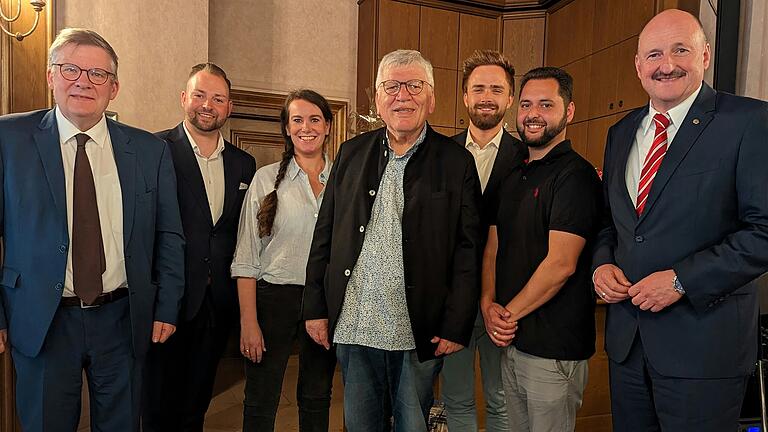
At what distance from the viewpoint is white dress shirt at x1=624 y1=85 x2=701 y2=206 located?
166cm

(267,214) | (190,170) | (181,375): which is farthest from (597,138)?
(181,375)

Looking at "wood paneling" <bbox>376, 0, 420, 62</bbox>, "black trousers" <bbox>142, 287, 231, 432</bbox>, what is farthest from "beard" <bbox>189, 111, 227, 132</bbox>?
"wood paneling" <bbox>376, 0, 420, 62</bbox>

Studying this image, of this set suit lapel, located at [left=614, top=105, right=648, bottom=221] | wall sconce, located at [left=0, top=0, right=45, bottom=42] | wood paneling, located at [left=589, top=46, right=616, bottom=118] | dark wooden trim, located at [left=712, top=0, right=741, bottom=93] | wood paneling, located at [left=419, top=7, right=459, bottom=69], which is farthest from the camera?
wood paneling, located at [left=419, top=7, right=459, bottom=69]

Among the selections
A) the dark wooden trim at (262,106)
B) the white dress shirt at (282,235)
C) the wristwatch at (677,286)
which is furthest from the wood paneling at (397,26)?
the wristwatch at (677,286)

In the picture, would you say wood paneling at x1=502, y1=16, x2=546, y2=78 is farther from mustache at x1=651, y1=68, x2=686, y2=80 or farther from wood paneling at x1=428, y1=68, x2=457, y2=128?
mustache at x1=651, y1=68, x2=686, y2=80

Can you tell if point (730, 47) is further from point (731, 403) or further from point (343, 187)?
point (343, 187)

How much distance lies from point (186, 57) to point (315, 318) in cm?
292

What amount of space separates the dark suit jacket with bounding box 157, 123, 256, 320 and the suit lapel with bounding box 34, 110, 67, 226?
529 millimetres

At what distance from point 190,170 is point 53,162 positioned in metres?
0.57

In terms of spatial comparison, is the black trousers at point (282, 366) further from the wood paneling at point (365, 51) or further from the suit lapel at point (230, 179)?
the wood paneling at point (365, 51)

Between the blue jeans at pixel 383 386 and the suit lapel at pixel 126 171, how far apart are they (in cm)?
87

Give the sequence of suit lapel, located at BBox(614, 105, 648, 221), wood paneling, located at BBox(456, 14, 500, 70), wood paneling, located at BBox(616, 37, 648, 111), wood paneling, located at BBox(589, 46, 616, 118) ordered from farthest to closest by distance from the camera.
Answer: wood paneling, located at BBox(456, 14, 500, 70) → wood paneling, located at BBox(589, 46, 616, 118) → wood paneling, located at BBox(616, 37, 648, 111) → suit lapel, located at BBox(614, 105, 648, 221)

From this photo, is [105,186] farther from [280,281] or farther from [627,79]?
[627,79]

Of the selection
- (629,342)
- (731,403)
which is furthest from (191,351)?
(731,403)
